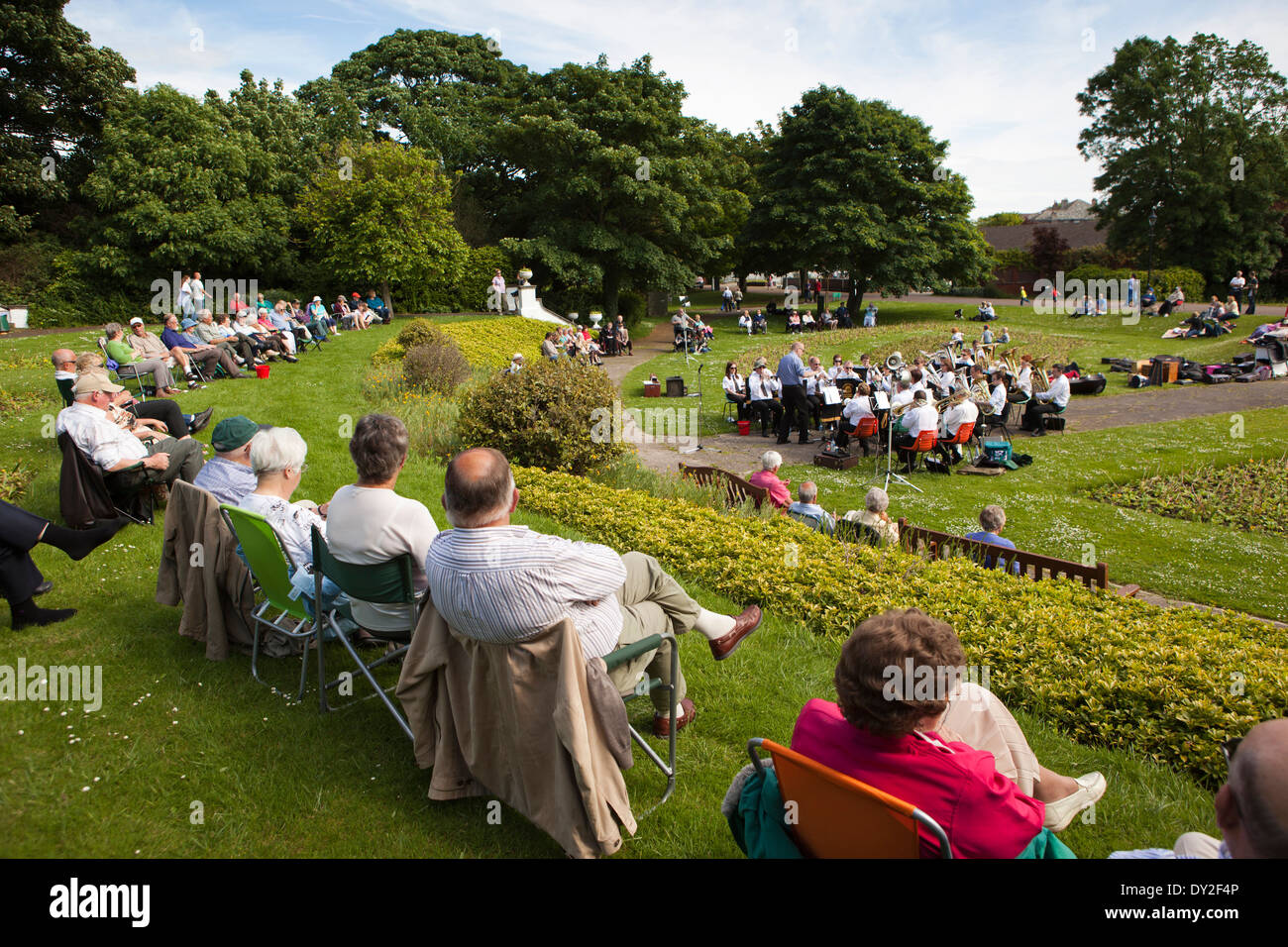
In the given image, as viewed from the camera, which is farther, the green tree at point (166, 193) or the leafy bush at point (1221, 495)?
the green tree at point (166, 193)

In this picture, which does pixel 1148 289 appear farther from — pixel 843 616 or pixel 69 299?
pixel 69 299

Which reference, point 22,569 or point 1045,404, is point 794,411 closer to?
point 1045,404

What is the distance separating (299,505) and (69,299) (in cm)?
2999

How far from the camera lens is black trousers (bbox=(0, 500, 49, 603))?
479 cm

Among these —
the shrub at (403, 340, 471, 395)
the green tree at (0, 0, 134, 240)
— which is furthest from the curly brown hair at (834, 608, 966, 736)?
the green tree at (0, 0, 134, 240)

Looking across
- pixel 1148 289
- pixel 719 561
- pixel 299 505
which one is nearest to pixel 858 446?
pixel 719 561

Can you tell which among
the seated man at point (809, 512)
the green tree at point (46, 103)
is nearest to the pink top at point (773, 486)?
the seated man at point (809, 512)

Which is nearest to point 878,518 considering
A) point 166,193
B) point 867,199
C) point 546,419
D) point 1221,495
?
point 546,419

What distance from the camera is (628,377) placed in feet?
87.2

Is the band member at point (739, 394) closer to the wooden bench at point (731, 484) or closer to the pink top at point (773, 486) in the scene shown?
the wooden bench at point (731, 484)

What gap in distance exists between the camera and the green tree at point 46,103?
28453 millimetres

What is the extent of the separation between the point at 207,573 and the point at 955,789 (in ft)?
14.1

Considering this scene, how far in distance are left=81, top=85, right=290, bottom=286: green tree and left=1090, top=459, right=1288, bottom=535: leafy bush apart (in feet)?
101

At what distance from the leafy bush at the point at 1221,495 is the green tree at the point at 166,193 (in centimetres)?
3092
